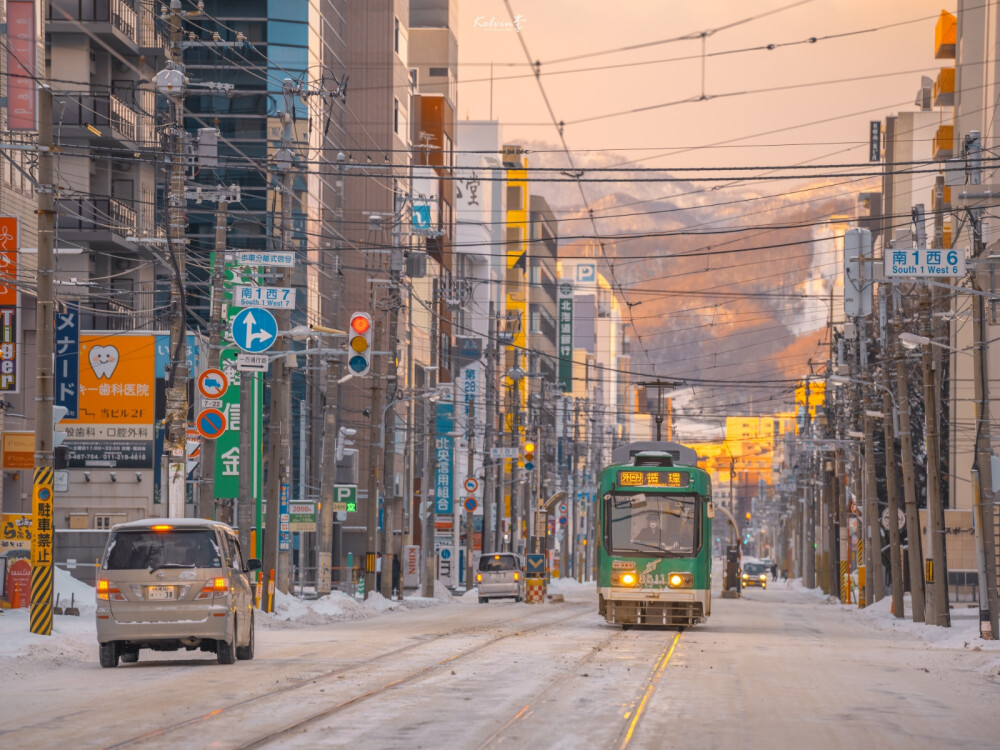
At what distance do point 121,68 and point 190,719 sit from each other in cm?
4799

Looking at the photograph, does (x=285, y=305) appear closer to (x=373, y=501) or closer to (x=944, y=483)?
(x=373, y=501)

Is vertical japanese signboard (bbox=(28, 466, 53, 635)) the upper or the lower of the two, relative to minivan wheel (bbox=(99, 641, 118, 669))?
upper

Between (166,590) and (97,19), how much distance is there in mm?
38017

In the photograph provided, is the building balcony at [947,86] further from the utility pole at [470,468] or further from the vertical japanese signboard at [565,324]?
the vertical japanese signboard at [565,324]

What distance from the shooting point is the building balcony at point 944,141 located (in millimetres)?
82938

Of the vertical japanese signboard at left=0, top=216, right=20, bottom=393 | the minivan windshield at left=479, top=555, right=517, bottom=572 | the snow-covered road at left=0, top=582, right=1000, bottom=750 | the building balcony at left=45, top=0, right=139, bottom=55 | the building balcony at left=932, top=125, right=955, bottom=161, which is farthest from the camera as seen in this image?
the building balcony at left=932, top=125, right=955, bottom=161

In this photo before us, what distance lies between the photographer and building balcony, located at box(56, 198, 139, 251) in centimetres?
5500

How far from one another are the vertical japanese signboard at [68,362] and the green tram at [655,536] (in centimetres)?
1559

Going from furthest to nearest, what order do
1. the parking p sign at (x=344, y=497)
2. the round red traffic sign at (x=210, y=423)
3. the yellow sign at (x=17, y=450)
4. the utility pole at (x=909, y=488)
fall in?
the parking p sign at (x=344, y=497) → the utility pole at (x=909, y=488) → the yellow sign at (x=17, y=450) → the round red traffic sign at (x=210, y=423)

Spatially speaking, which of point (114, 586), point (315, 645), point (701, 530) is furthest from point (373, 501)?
point (114, 586)

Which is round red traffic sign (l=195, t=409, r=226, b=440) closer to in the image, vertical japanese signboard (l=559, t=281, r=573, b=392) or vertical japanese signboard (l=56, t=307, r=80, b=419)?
vertical japanese signboard (l=56, t=307, r=80, b=419)

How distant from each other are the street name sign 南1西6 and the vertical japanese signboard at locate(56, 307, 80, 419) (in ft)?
79.2

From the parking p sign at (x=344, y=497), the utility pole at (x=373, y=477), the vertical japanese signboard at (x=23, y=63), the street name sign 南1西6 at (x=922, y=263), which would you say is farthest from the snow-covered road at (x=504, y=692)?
the parking p sign at (x=344, y=497)

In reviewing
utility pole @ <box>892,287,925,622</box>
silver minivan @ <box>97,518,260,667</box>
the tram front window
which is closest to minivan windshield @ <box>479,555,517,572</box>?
utility pole @ <box>892,287,925,622</box>
